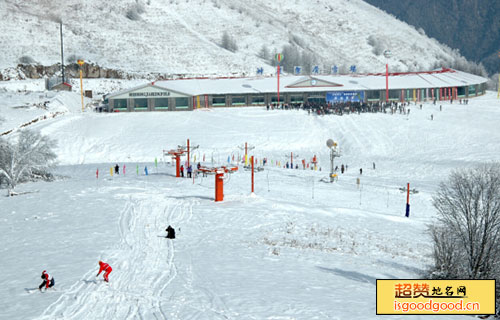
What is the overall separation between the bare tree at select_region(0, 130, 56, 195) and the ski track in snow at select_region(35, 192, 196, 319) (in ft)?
48.6

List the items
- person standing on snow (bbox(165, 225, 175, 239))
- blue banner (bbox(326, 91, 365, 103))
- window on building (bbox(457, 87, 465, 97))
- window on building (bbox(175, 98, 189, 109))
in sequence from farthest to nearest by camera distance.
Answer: window on building (bbox(457, 87, 465, 97)) → blue banner (bbox(326, 91, 365, 103)) → window on building (bbox(175, 98, 189, 109)) → person standing on snow (bbox(165, 225, 175, 239))

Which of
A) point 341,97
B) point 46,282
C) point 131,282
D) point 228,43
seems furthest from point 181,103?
point 228,43

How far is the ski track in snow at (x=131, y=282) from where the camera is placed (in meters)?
16.9

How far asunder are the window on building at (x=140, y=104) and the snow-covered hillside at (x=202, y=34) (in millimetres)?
35246

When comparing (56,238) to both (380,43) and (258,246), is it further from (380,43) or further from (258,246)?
(380,43)

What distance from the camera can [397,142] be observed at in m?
61.0

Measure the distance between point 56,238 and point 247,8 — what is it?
469 ft

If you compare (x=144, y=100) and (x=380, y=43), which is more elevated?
(x=380, y=43)

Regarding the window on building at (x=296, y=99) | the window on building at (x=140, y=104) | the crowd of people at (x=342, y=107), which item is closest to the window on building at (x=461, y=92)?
the crowd of people at (x=342, y=107)

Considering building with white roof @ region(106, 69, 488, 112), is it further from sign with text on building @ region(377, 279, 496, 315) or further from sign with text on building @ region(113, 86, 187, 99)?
sign with text on building @ region(377, 279, 496, 315)

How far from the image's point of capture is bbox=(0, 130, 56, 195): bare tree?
1635 inches

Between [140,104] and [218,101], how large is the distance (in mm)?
11940

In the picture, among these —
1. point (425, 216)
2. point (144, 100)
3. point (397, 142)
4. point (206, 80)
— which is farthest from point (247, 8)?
point (425, 216)

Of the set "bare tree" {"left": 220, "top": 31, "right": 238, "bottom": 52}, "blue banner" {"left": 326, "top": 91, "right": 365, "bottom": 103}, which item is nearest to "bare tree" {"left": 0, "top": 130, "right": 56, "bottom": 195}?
"blue banner" {"left": 326, "top": 91, "right": 365, "bottom": 103}
